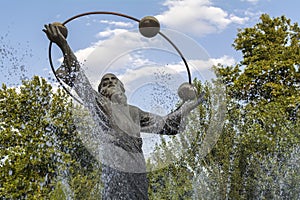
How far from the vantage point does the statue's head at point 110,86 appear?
13.6ft

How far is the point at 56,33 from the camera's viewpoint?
3.96 m

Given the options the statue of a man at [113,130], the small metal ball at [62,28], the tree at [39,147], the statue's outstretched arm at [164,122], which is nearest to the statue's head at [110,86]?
the statue of a man at [113,130]

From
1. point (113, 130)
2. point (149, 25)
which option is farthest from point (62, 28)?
point (113, 130)

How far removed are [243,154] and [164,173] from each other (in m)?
1.84

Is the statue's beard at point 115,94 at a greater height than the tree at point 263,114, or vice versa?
the tree at point 263,114

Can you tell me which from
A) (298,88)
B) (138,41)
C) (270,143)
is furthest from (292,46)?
(138,41)

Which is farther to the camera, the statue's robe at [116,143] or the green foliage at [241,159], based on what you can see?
the green foliage at [241,159]

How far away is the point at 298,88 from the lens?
13070 millimetres

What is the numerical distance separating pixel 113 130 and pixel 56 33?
35.3 inches

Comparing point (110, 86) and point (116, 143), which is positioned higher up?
point (110, 86)

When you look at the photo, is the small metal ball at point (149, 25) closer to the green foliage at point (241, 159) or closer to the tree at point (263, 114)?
the green foliage at point (241, 159)

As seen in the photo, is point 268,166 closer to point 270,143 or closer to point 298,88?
point 270,143

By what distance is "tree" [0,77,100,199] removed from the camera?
9.94 metres

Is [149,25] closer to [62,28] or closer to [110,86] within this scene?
Answer: [110,86]
